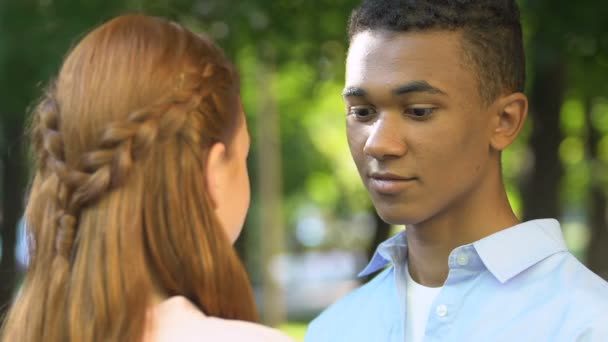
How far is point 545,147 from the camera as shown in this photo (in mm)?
9602

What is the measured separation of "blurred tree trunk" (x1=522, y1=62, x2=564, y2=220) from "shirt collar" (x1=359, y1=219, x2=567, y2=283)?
6830 millimetres

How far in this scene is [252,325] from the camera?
6.36ft

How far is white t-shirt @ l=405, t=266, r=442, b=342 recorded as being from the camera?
257cm

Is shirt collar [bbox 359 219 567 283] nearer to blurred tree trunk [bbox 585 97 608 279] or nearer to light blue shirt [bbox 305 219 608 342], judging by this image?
light blue shirt [bbox 305 219 608 342]

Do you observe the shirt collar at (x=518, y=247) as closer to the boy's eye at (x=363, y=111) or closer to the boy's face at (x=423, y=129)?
the boy's face at (x=423, y=129)

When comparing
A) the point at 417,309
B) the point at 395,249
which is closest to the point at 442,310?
the point at 417,309

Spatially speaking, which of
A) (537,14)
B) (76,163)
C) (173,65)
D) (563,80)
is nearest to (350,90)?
(173,65)

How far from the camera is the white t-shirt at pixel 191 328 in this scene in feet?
6.19

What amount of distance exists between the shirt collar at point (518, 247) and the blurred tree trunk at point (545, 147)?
6.83m

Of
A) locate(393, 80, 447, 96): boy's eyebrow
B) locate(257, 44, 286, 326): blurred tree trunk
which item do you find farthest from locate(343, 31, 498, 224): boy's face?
locate(257, 44, 286, 326): blurred tree trunk

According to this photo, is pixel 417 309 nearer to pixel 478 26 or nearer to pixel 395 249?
pixel 395 249

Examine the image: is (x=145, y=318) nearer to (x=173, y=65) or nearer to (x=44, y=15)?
(x=173, y=65)

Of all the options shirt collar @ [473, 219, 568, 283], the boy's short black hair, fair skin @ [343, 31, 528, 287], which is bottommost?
shirt collar @ [473, 219, 568, 283]

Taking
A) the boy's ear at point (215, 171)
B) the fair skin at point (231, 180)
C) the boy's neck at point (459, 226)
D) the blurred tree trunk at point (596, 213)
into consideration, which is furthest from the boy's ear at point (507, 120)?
the blurred tree trunk at point (596, 213)
